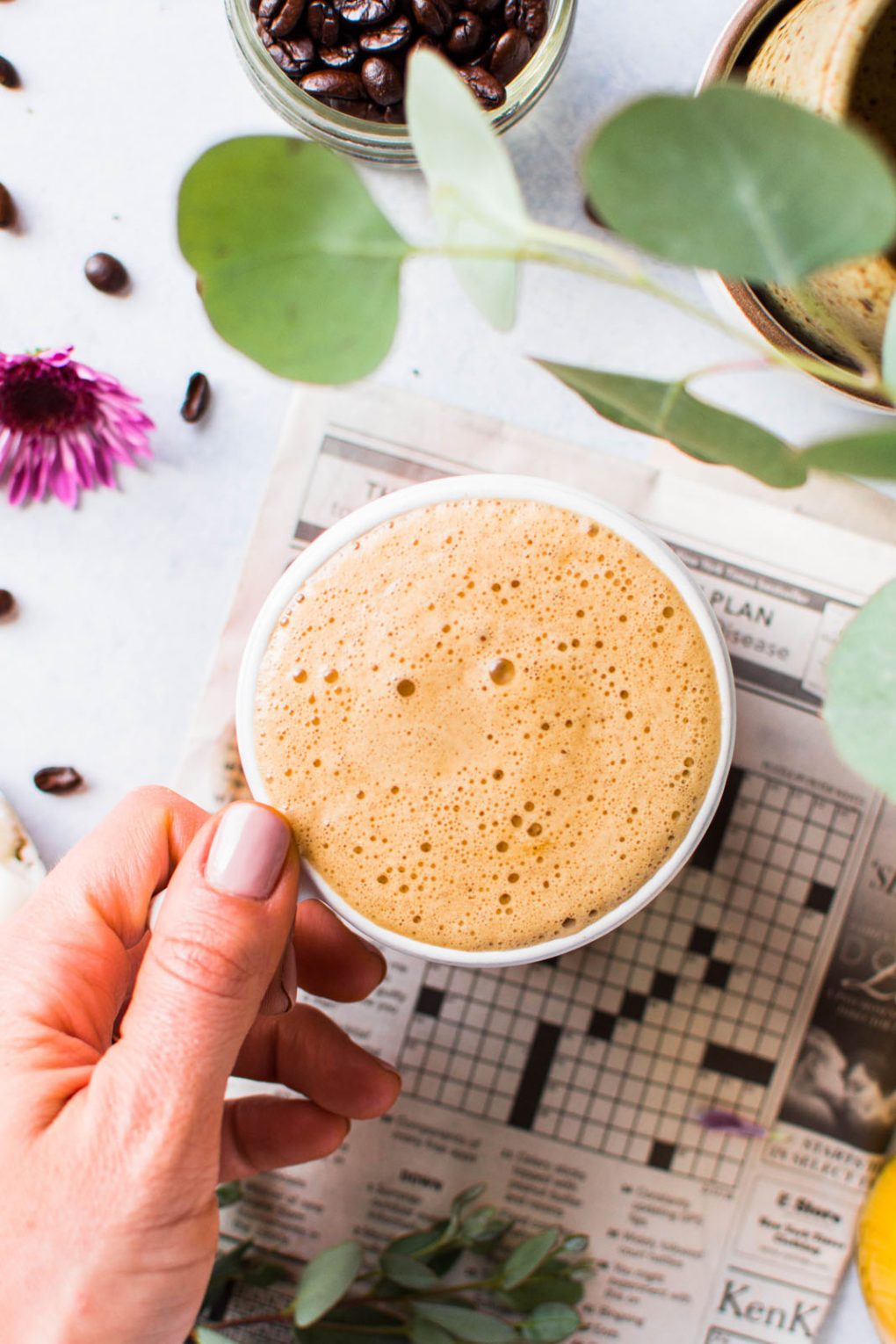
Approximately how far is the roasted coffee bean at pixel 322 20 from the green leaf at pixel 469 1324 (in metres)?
0.86

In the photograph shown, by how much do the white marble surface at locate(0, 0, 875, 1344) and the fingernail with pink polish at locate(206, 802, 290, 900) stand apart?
0.88 feet

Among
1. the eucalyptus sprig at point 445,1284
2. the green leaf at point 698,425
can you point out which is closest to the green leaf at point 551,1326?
the eucalyptus sprig at point 445,1284

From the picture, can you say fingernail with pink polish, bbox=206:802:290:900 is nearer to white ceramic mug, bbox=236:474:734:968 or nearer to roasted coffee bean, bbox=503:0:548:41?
white ceramic mug, bbox=236:474:734:968

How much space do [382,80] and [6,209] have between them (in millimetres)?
301

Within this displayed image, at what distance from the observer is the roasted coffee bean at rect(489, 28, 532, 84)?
668 mm

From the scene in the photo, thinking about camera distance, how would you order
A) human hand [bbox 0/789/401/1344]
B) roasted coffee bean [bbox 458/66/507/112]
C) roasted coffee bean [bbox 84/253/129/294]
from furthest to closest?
roasted coffee bean [bbox 84/253/129/294]
roasted coffee bean [bbox 458/66/507/112]
human hand [bbox 0/789/401/1344]

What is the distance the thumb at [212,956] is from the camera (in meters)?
0.53

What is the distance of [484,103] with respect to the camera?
2.18 feet

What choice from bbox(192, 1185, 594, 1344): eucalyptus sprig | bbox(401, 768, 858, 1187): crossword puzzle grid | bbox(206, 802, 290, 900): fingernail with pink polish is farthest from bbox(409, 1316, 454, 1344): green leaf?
bbox(206, 802, 290, 900): fingernail with pink polish

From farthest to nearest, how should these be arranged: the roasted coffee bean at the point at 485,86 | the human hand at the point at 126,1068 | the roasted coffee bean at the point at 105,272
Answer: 1. the roasted coffee bean at the point at 105,272
2. the roasted coffee bean at the point at 485,86
3. the human hand at the point at 126,1068

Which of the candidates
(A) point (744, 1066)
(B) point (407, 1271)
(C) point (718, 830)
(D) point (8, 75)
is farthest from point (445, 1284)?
(D) point (8, 75)

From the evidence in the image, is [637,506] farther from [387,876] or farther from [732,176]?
[732,176]

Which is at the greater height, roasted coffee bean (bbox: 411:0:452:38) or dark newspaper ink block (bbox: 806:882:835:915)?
roasted coffee bean (bbox: 411:0:452:38)

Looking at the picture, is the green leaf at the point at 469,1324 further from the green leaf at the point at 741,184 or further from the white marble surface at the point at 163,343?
the green leaf at the point at 741,184
